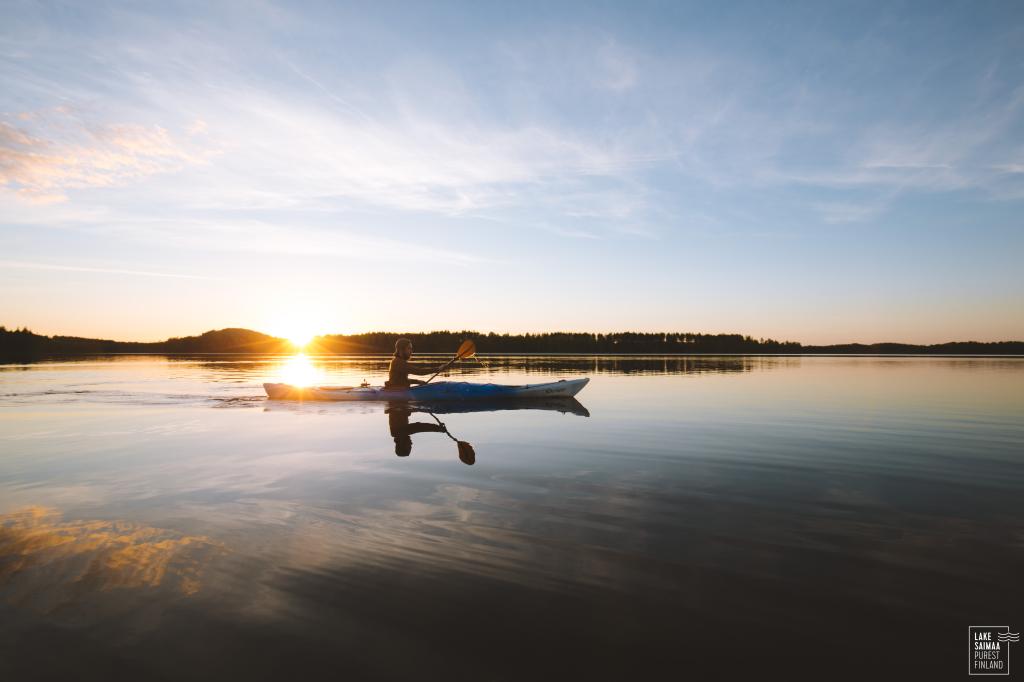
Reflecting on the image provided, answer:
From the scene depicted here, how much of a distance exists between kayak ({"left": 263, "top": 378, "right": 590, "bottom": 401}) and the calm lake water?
785 centimetres

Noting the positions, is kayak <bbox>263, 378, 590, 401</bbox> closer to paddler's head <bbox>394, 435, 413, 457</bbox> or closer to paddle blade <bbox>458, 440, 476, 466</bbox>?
paddler's head <bbox>394, 435, 413, 457</bbox>

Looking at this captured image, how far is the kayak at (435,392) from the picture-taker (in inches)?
805

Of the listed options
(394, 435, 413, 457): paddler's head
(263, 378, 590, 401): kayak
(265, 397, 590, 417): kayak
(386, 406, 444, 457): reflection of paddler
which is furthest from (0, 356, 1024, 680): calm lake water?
(263, 378, 590, 401): kayak

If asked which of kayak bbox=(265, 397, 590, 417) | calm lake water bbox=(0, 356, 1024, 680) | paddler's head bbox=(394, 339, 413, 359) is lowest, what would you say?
calm lake water bbox=(0, 356, 1024, 680)

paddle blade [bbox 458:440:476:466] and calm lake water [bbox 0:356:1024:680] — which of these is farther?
paddle blade [bbox 458:440:476:466]

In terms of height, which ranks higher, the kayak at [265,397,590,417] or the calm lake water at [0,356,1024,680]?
the kayak at [265,397,590,417]

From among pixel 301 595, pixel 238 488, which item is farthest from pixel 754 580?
pixel 238 488

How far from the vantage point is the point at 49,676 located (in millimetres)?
3617

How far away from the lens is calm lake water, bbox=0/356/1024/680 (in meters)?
3.88

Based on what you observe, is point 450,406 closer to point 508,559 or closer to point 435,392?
point 435,392

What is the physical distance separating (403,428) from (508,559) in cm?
1032

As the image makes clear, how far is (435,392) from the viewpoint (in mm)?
20406

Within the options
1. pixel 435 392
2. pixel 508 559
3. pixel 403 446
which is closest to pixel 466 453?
pixel 403 446

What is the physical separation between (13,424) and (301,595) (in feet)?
52.9
